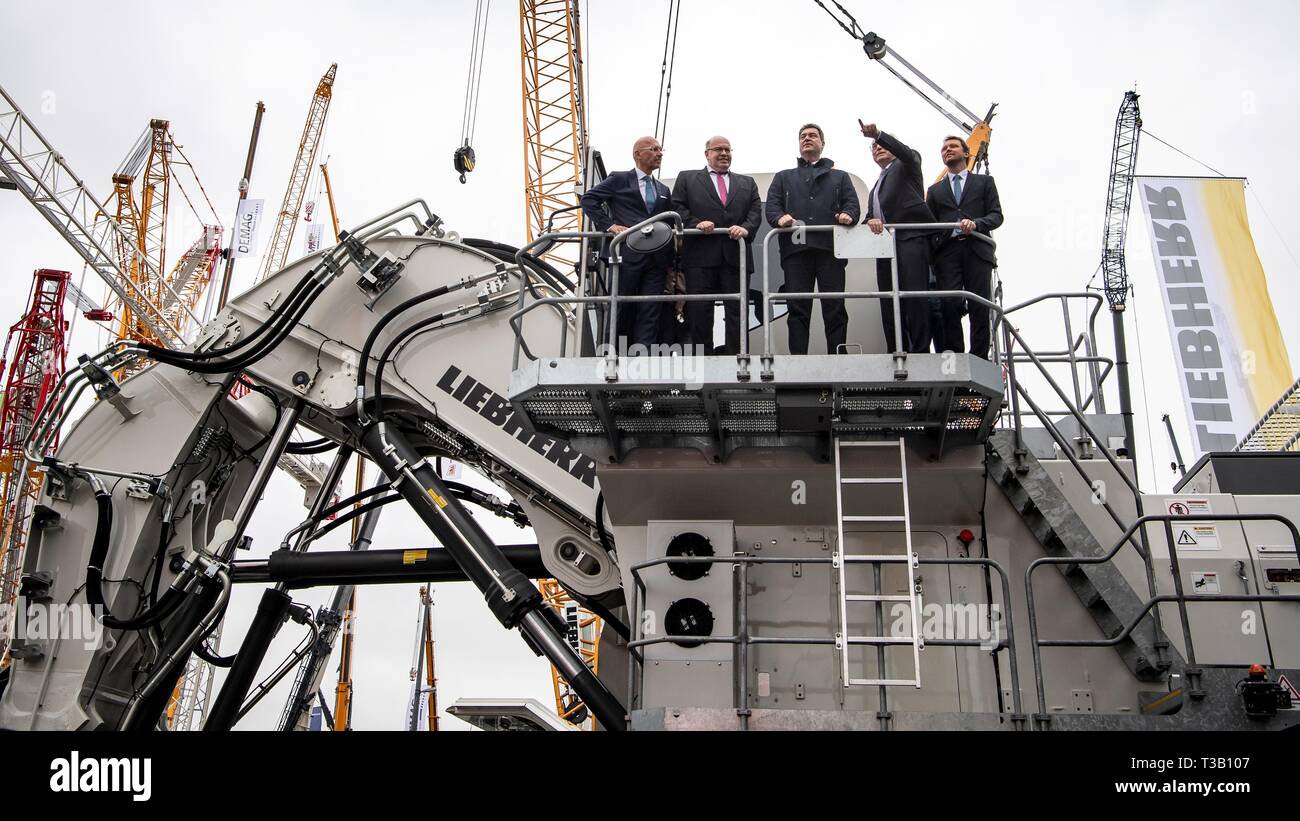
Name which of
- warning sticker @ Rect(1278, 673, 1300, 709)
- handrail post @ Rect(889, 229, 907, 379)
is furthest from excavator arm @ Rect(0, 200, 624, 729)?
warning sticker @ Rect(1278, 673, 1300, 709)

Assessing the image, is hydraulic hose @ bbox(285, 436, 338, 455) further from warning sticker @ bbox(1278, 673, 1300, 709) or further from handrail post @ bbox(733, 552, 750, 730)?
warning sticker @ bbox(1278, 673, 1300, 709)

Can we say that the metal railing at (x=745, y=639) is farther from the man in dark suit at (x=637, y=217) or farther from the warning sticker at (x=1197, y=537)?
the man in dark suit at (x=637, y=217)

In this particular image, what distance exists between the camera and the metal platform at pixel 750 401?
730 centimetres

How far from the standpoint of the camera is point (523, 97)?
38.0m

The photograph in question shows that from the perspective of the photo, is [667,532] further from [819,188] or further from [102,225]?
[102,225]

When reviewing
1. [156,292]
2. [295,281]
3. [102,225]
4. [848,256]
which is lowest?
[848,256]

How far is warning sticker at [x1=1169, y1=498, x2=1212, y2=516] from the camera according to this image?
8484mm

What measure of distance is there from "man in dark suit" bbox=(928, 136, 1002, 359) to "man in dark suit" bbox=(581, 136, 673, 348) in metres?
2.22

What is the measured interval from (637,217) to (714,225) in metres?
0.71

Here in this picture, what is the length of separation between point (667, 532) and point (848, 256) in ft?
8.45

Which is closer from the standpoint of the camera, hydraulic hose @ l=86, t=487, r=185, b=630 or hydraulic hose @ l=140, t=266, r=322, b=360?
hydraulic hose @ l=86, t=487, r=185, b=630

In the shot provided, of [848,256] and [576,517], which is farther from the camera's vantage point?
[576,517]
